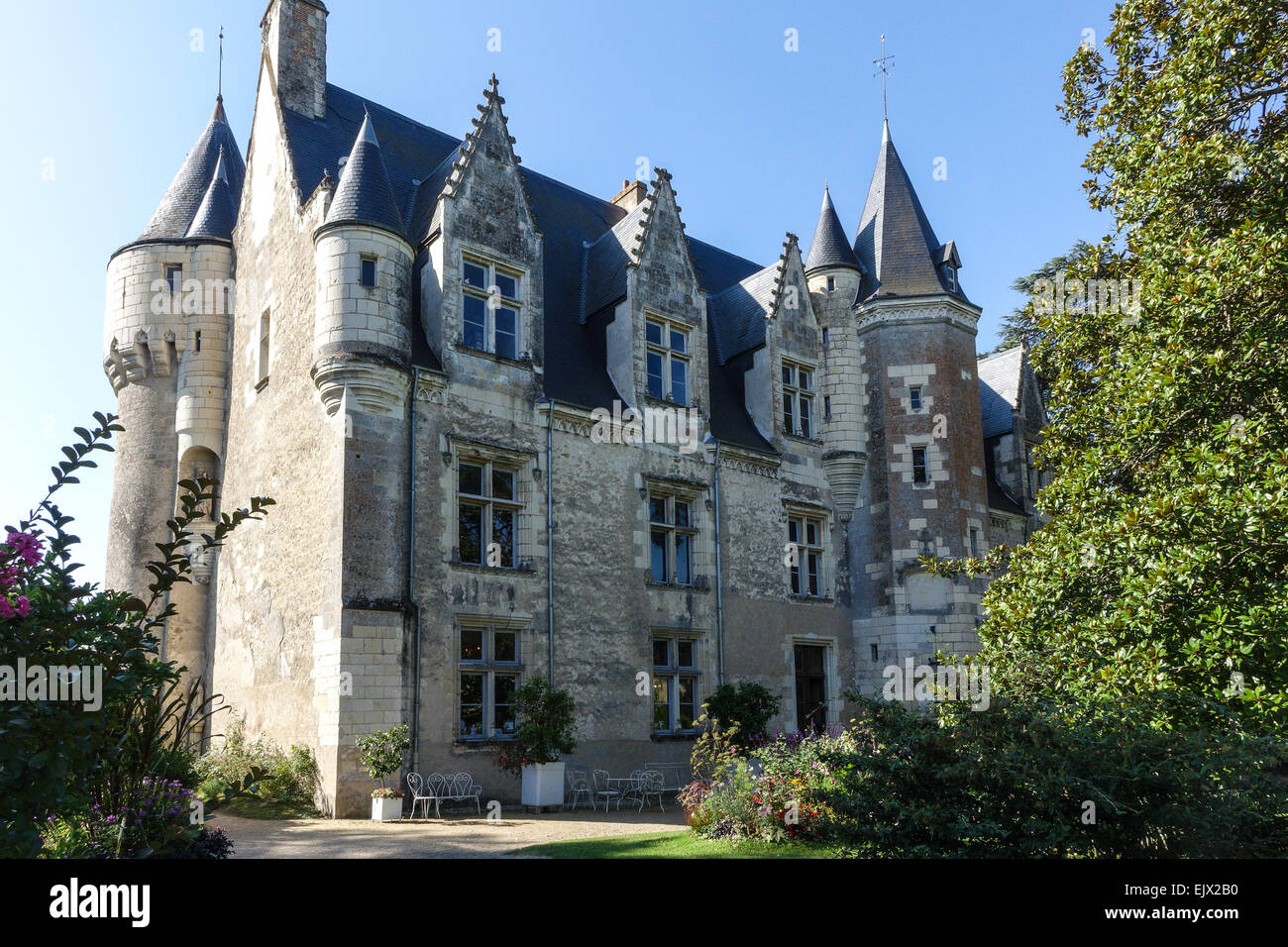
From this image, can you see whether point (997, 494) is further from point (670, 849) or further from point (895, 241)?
point (670, 849)

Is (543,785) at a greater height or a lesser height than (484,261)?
lesser

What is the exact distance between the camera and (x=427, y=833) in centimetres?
1248

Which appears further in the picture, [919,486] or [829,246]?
[829,246]

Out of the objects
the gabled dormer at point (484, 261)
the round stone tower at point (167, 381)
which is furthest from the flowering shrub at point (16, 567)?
the round stone tower at point (167, 381)

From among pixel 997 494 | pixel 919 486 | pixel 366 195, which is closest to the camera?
pixel 366 195

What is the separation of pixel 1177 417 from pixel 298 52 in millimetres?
18326

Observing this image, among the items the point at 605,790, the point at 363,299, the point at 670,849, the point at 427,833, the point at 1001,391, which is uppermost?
the point at 1001,391

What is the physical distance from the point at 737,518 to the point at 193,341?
39.5ft

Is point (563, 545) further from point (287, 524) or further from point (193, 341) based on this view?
point (193, 341)

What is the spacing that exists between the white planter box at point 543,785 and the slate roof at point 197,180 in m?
14.0

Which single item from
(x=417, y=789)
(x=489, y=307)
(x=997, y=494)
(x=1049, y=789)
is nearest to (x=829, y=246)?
(x=997, y=494)

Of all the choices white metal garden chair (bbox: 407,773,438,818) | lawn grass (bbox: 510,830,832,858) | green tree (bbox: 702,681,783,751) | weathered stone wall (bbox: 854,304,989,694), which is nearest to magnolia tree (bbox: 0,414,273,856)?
lawn grass (bbox: 510,830,832,858)

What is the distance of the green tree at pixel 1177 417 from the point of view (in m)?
9.39

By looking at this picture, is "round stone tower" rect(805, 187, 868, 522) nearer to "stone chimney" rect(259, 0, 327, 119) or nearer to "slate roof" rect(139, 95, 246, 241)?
"stone chimney" rect(259, 0, 327, 119)
